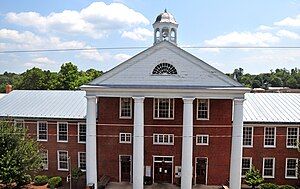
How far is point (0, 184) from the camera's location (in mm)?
30078

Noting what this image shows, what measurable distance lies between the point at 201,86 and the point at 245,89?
364cm

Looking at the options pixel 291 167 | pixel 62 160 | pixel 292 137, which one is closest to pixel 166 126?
pixel 62 160

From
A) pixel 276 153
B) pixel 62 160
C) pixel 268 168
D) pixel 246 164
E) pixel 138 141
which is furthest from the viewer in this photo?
pixel 62 160

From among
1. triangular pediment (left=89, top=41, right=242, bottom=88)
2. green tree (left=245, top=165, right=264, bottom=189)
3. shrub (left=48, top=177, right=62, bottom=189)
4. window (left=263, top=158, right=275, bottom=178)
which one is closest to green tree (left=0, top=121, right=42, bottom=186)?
shrub (left=48, top=177, right=62, bottom=189)

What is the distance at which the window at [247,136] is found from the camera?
31.9 meters

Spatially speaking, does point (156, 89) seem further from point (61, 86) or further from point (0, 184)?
point (61, 86)

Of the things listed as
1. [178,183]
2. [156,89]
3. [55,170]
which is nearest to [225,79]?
[156,89]

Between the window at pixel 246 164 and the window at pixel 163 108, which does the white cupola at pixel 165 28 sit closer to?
the window at pixel 163 108

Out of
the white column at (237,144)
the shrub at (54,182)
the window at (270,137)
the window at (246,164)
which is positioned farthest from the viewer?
the window at (246,164)

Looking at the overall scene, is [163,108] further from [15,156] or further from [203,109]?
[15,156]

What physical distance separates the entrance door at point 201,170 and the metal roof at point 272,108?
5.56 meters

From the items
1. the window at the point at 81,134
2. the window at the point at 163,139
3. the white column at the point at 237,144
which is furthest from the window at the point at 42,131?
the white column at the point at 237,144

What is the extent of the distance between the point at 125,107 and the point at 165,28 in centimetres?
852

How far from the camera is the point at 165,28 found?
1287 inches
